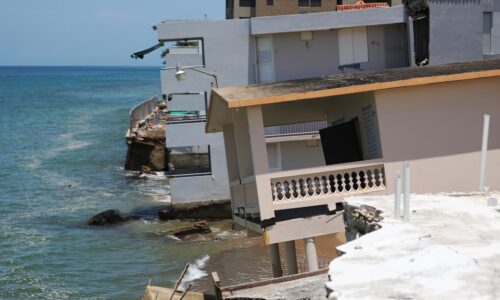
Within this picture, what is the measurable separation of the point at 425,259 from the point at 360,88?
8.87 meters

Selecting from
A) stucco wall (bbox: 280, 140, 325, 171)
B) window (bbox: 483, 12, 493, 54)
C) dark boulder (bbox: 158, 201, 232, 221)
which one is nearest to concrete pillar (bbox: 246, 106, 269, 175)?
stucco wall (bbox: 280, 140, 325, 171)

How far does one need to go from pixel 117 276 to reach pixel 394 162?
12.4 m

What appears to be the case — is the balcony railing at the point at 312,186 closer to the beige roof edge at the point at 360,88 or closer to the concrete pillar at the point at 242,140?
the concrete pillar at the point at 242,140

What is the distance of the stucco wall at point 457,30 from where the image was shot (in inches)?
1379

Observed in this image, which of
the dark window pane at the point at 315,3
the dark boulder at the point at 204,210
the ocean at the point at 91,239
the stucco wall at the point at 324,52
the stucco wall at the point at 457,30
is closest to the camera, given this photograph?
A: the ocean at the point at 91,239

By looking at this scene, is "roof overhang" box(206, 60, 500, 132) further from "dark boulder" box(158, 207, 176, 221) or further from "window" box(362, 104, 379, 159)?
"dark boulder" box(158, 207, 176, 221)

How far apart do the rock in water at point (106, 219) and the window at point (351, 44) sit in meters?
10.9

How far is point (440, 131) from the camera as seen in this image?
784 inches

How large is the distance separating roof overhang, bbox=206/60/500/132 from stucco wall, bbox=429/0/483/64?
13.3m

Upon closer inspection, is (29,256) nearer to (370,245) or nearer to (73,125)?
(370,245)

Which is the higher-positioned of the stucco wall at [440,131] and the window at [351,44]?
the window at [351,44]

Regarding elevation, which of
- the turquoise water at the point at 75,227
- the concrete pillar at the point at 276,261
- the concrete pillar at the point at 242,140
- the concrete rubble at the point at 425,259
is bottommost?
the turquoise water at the point at 75,227

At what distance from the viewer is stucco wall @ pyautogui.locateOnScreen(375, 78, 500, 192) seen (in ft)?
64.5

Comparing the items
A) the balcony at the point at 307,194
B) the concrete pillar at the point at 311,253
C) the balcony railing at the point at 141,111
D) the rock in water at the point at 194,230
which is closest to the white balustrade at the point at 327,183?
the balcony at the point at 307,194
